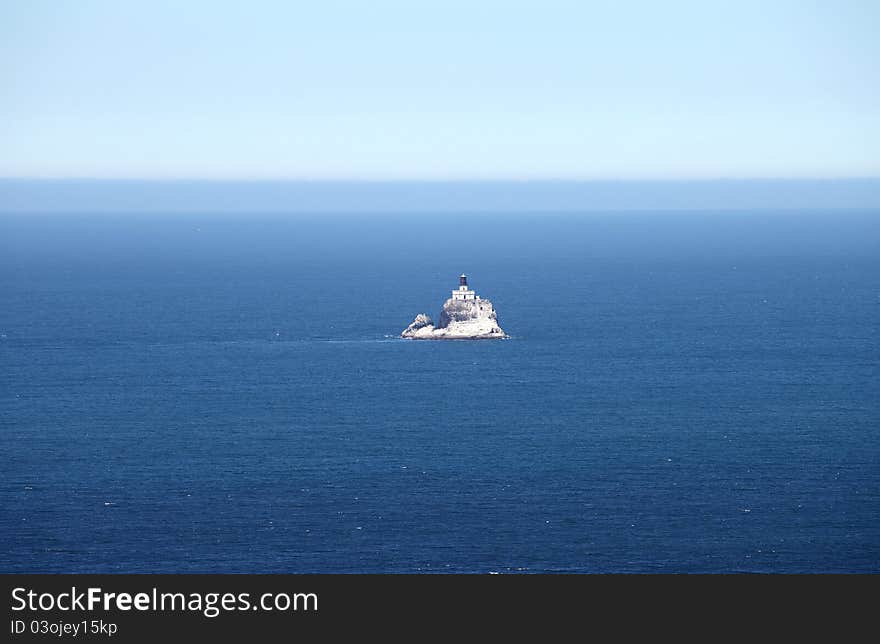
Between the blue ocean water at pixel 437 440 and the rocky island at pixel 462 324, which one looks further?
the rocky island at pixel 462 324

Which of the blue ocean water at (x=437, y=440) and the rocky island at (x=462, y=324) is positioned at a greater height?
the rocky island at (x=462, y=324)

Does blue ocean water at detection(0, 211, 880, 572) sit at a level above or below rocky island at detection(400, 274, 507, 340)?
below

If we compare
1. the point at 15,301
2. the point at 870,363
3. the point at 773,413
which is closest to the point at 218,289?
the point at 15,301

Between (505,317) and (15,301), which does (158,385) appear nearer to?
(505,317)

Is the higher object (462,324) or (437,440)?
(462,324)
